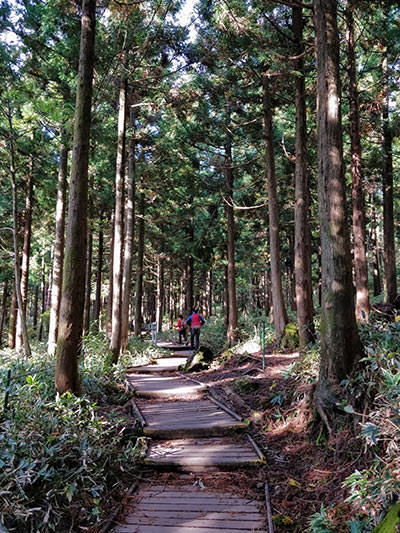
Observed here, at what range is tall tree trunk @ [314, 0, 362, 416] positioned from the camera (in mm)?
5246

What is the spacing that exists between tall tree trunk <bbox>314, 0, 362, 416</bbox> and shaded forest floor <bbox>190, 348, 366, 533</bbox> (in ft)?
1.83

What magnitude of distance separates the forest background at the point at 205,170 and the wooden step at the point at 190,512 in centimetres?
57

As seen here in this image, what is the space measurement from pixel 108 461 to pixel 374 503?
3278 mm

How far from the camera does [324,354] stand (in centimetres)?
541

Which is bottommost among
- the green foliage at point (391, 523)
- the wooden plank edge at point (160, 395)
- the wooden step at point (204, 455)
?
the wooden plank edge at point (160, 395)

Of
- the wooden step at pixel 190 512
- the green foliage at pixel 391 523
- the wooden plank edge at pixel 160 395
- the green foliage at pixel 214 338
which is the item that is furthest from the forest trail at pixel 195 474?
the green foliage at pixel 214 338

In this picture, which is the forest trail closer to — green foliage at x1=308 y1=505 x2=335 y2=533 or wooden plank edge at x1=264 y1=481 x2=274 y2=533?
wooden plank edge at x1=264 y1=481 x2=274 y2=533

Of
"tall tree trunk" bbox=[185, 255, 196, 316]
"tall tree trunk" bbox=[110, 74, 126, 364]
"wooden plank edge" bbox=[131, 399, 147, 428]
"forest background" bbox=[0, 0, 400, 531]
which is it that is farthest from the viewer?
"tall tree trunk" bbox=[185, 255, 196, 316]

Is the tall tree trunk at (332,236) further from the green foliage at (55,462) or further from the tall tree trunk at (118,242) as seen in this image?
the tall tree trunk at (118,242)

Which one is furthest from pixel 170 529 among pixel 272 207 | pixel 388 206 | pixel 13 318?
pixel 13 318

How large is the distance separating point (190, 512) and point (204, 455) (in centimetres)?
141

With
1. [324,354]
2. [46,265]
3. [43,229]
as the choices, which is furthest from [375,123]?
[46,265]

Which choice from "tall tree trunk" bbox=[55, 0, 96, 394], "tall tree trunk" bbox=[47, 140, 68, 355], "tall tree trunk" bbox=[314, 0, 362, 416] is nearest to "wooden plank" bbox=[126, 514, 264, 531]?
"tall tree trunk" bbox=[314, 0, 362, 416]

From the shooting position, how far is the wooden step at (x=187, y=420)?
243 inches
